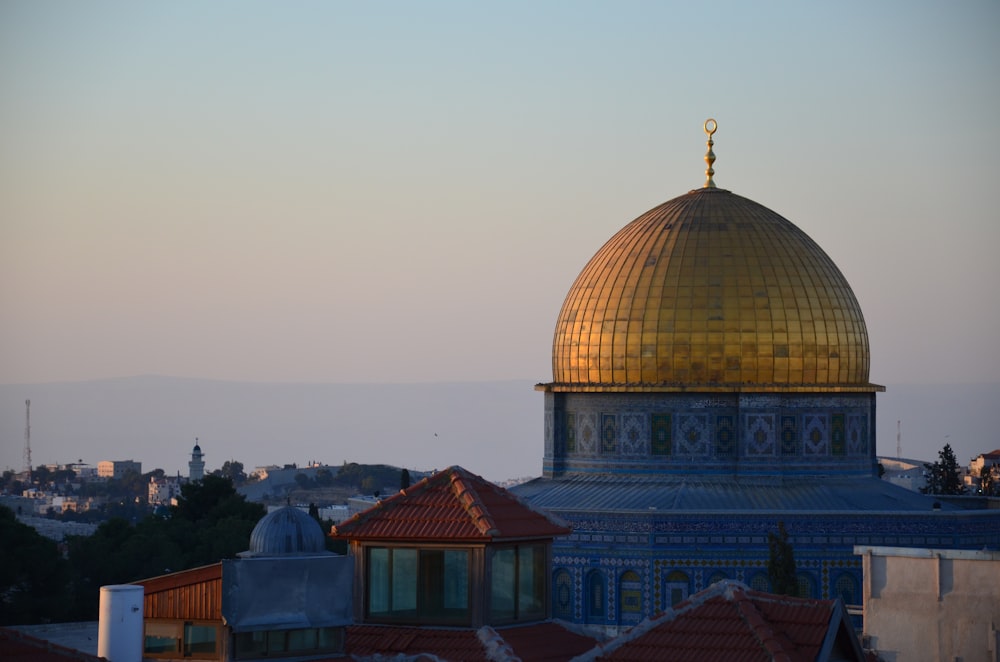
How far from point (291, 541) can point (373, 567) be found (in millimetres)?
1196

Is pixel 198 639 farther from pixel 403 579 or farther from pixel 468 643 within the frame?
pixel 468 643

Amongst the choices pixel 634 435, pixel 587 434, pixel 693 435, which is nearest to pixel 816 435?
pixel 693 435

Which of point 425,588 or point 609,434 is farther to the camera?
point 609,434

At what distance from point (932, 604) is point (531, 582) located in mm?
10173

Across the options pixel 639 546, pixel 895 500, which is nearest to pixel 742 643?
pixel 639 546

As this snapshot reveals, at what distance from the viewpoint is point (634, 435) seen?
3838 cm

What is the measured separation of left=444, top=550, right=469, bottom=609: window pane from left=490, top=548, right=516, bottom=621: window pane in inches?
10.9

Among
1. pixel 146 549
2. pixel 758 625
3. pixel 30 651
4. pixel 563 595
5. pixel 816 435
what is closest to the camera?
pixel 758 625

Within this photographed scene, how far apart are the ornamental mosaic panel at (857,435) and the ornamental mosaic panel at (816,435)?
21.2 inches

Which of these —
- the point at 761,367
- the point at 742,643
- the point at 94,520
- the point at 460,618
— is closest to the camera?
the point at 742,643

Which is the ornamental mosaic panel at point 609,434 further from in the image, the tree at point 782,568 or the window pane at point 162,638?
the window pane at point 162,638

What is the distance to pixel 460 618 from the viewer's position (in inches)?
808

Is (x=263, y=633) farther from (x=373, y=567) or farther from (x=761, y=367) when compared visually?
(x=761, y=367)

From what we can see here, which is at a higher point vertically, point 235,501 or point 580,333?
point 580,333
